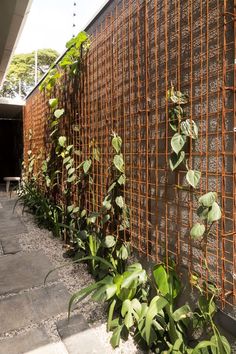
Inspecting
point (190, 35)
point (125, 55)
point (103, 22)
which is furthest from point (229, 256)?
point (103, 22)

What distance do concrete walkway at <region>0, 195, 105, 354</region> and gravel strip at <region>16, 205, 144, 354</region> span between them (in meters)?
0.04

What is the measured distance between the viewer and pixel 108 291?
174cm

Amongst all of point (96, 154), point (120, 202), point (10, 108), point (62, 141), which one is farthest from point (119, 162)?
point (10, 108)

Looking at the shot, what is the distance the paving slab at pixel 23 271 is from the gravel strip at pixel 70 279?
0.09m

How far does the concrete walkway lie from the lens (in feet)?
5.23

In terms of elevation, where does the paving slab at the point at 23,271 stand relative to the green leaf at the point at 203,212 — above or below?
below

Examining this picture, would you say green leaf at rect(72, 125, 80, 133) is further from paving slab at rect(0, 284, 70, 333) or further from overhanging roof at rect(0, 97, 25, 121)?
overhanging roof at rect(0, 97, 25, 121)

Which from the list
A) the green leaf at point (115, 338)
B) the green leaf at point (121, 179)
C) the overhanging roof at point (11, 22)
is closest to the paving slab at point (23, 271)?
the green leaf at point (115, 338)

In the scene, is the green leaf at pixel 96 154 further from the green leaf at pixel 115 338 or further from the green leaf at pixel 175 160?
the green leaf at pixel 115 338

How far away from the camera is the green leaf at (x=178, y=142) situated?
1.41 metres

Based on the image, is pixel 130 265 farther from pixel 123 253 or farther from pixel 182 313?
pixel 182 313

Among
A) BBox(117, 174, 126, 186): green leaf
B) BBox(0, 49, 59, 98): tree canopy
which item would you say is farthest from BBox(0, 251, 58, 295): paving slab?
BBox(0, 49, 59, 98): tree canopy

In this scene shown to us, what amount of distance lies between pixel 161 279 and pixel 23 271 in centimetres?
142

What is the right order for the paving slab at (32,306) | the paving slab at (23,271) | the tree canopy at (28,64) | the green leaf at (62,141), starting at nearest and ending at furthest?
the paving slab at (32,306)
the paving slab at (23,271)
the green leaf at (62,141)
the tree canopy at (28,64)
